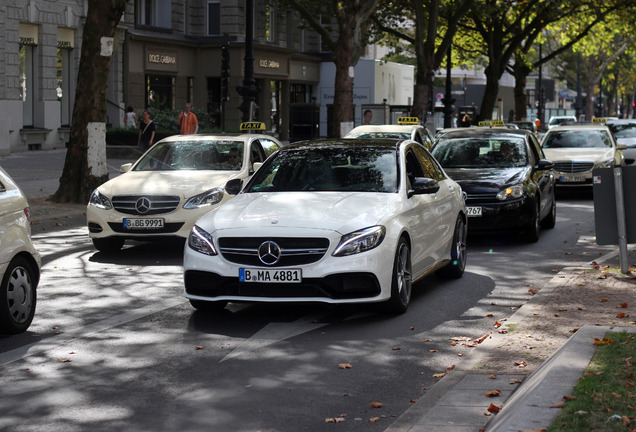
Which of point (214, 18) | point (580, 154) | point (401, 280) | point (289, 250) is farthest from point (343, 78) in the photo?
point (289, 250)

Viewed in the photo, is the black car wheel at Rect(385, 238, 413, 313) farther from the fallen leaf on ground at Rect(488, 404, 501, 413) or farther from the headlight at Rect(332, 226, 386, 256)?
the fallen leaf on ground at Rect(488, 404, 501, 413)

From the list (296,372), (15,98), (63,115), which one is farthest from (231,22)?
(296,372)

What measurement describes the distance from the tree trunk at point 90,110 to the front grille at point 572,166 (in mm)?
9736

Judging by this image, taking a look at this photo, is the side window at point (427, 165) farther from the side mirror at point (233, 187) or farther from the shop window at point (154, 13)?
the shop window at point (154, 13)

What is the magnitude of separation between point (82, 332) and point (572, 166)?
16.9 metres

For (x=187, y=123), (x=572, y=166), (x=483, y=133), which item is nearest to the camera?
(x=483, y=133)

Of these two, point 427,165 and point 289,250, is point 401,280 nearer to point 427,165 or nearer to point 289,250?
point 289,250

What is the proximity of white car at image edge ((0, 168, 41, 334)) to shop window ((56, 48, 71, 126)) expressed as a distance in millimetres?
30038

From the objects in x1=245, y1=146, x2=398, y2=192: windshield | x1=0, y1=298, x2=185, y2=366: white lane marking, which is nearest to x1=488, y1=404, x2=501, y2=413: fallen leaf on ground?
x1=0, y1=298, x2=185, y2=366: white lane marking

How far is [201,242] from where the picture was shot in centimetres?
898

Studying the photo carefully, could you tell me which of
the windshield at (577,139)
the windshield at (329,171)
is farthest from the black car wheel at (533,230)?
the windshield at (577,139)

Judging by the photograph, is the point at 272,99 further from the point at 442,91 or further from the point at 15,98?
the point at 442,91

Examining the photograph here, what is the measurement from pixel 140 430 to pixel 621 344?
10.2 feet

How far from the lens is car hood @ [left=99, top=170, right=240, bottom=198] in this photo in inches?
528
